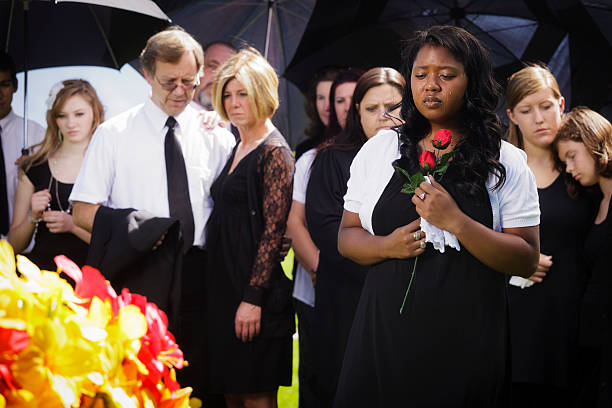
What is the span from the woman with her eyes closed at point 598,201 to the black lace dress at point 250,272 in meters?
Result: 1.55

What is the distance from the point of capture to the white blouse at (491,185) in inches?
82.0

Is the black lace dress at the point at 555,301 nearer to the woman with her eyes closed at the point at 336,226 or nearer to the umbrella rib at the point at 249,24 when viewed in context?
the woman with her eyes closed at the point at 336,226

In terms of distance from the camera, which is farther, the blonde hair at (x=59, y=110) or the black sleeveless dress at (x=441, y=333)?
the blonde hair at (x=59, y=110)

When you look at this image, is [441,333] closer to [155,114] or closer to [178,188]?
[178,188]

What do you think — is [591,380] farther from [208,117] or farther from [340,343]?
[208,117]

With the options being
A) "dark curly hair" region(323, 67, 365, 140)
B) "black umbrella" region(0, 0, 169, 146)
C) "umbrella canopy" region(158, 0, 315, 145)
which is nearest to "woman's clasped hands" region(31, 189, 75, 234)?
"black umbrella" region(0, 0, 169, 146)

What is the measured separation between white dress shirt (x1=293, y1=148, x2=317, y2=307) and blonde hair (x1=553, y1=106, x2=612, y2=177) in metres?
1.49

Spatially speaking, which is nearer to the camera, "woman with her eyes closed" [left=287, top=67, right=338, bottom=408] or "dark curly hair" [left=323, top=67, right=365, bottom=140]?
"woman with her eyes closed" [left=287, top=67, right=338, bottom=408]

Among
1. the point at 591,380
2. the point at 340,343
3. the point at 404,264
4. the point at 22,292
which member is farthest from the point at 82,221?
the point at 591,380

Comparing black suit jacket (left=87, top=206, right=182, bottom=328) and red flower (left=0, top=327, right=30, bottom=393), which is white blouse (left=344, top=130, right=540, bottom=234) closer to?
black suit jacket (left=87, top=206, right=182, bottom=328)

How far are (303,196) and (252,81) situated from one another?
0.93 m

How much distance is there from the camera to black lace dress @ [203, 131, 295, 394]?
3.46 m

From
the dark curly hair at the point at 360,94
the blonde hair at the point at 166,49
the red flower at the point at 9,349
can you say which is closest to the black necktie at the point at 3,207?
the blonde hair at the point at 166,49

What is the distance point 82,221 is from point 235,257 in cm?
80
